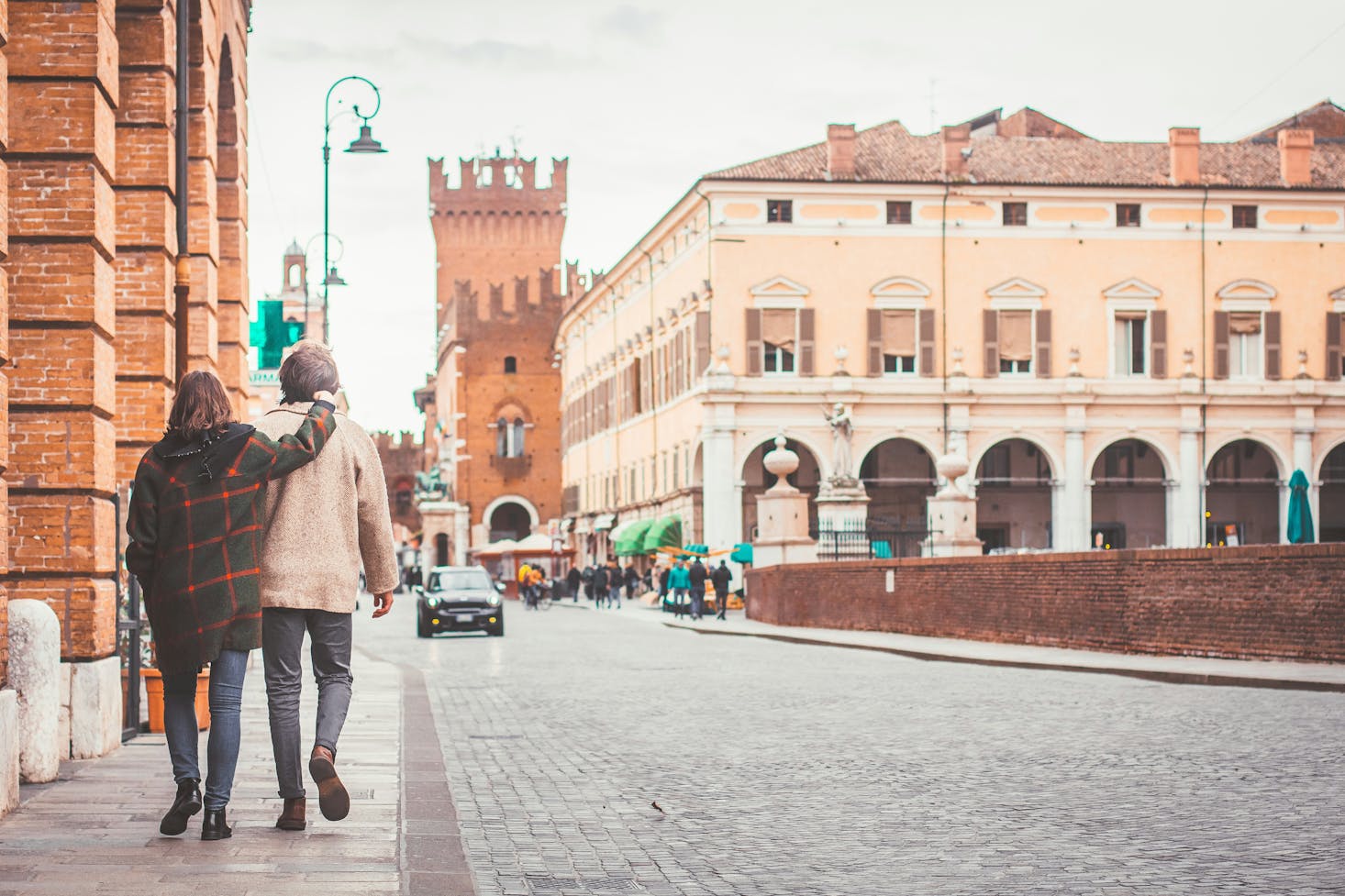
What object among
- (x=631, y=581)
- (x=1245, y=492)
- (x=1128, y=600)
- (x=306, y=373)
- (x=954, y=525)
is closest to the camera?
(x=306, y=373)

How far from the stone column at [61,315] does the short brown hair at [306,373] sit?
3569 millimetres

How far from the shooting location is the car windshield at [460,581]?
37.8 m

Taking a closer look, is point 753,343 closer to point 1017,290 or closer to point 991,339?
point 991,339

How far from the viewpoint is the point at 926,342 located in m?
59.9

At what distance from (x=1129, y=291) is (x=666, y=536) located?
16.7m

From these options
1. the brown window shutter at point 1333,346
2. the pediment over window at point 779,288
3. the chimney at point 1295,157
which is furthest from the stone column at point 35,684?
the chimney at point 1295,157

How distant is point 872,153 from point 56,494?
172 feet

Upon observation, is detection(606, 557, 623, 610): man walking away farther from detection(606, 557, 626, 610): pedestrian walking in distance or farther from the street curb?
the street curb

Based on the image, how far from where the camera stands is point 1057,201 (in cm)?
6088

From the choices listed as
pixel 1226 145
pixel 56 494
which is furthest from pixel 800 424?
pixel 56 494

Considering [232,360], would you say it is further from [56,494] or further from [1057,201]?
[1057,201]

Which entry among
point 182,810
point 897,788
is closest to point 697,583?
point 897,788

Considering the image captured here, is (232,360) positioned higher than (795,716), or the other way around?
(232,360)

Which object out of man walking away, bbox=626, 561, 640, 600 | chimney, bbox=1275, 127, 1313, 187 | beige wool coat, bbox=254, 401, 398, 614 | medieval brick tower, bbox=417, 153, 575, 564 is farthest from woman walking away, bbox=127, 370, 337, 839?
medieval brick tower, bbox=417, 153, 575, 564
